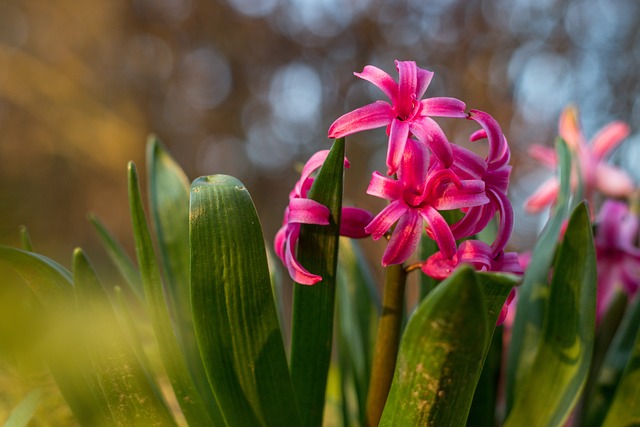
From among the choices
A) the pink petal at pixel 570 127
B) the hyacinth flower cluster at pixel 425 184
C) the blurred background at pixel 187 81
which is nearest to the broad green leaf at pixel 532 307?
the hyacinth flower cluster at pixel 425 184

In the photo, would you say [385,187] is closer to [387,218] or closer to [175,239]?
[387,218]

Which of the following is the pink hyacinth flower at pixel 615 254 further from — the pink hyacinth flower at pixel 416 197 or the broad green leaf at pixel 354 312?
the pink hyacinth flower at pixel 416 197

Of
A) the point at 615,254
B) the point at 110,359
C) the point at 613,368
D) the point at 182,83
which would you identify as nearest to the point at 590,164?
the point at 615,254

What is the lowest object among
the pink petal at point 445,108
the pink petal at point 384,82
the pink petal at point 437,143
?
the pink petal at point 437,143

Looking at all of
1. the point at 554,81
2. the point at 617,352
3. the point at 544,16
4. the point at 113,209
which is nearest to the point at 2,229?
the point at 617,352

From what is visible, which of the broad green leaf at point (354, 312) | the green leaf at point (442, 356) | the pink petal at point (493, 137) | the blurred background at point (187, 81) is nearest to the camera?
the green leaf at point (442, 356)

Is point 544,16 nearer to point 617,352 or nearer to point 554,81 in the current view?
point 554,81
